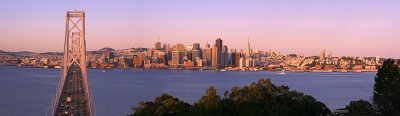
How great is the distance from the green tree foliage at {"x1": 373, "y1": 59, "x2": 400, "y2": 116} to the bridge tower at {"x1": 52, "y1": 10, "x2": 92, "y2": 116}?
562 centimetres

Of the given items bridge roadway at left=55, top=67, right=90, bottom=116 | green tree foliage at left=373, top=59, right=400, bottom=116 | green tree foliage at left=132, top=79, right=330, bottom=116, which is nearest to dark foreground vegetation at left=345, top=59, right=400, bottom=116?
green tree foliage at left=373, top=59, right=400, bottom=116

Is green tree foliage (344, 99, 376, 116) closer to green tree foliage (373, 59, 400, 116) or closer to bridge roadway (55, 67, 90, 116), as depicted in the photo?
green tree foliage (373, 59, 400, 116)

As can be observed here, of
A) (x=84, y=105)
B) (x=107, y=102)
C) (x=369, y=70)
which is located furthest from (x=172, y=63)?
(x=84, y=105)

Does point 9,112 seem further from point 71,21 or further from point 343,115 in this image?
point 343,115

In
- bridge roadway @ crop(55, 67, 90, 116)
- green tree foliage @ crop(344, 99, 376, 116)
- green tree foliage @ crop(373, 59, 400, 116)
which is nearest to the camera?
green tree foliage @ crop(373, 59, 400, 116)

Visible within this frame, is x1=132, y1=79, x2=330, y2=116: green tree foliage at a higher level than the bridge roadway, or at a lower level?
higher

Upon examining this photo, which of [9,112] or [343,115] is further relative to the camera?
[9,112]

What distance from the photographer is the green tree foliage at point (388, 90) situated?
1052cm

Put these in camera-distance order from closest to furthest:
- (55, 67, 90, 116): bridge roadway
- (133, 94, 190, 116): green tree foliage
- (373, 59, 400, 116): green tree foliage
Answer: (133, 94, 190, 116): green tree foliage
(373, 59, 400, 116): green tree foliage
(55, 67, 90, 116): bridge roadway

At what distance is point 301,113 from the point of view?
9953 millimetres

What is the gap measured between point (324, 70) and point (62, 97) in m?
72.6

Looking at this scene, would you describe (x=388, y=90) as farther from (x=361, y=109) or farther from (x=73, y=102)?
(x=73, y=102)

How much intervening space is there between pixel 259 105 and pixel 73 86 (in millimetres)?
11006

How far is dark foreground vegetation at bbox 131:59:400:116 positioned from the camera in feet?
31.3
